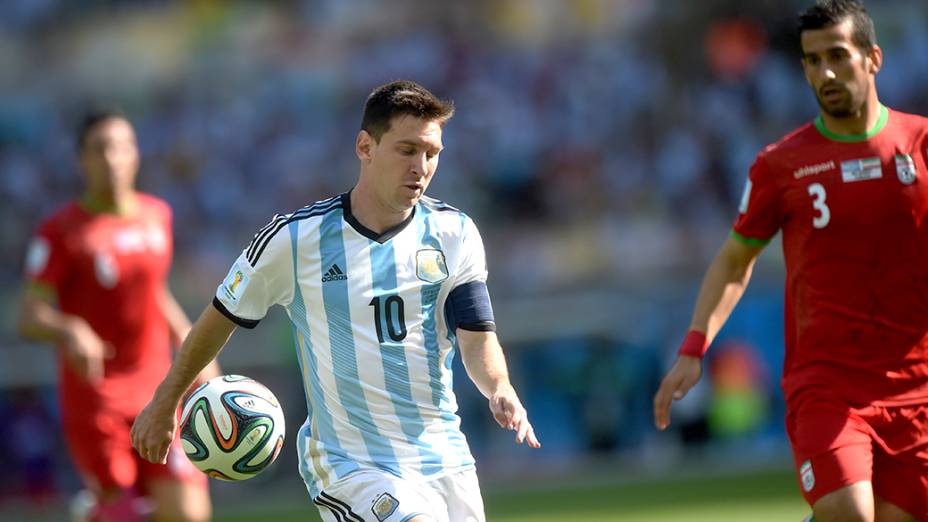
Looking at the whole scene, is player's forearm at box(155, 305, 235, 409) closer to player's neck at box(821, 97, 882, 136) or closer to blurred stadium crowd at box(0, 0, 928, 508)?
player's neck at box(821, 97, 882, 136)

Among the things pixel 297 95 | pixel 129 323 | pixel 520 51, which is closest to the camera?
pixel 129 323

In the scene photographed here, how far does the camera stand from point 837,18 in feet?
18.4

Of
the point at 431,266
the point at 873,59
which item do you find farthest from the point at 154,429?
the point at 873,59

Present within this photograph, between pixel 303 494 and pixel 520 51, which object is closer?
pixel 303 494

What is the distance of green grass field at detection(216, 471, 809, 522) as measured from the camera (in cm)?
1108

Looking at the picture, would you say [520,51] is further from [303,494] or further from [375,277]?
[375,277]

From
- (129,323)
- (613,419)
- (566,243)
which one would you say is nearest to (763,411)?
(613,419)

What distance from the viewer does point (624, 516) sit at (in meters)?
11.4

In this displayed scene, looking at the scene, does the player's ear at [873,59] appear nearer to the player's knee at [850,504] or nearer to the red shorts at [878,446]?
the red shorts at [878,446]

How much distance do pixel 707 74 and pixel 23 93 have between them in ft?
38.1

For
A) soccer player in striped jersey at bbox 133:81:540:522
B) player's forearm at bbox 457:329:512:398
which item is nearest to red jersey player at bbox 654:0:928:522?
player's forearm at bbox 457:329:512:398

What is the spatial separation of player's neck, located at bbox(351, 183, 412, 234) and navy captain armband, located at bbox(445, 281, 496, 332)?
369 mm

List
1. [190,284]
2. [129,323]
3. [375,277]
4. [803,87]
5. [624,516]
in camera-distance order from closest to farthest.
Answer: [375,277], [129,323], [624,516], [803,87], [190,284]

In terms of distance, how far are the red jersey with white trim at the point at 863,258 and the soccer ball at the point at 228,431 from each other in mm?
2185
